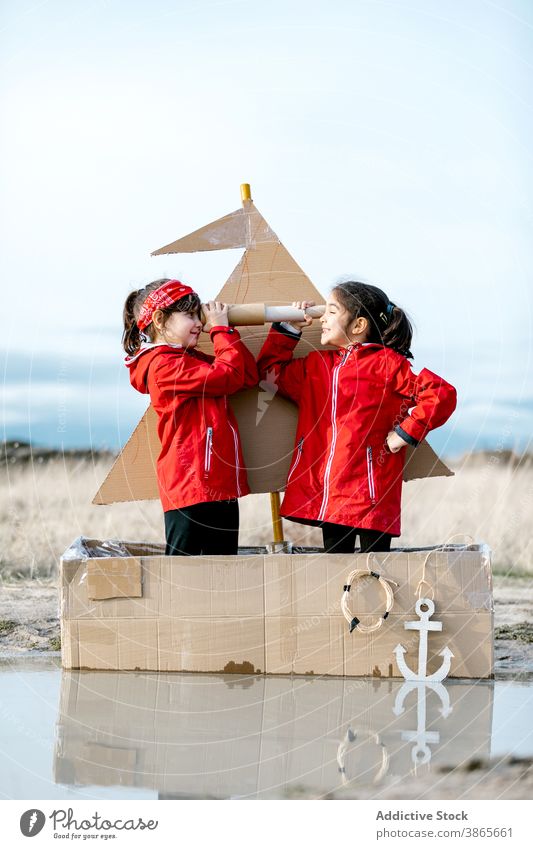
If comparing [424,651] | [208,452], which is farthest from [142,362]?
[424,651]

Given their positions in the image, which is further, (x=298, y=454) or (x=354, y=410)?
(x=298, y=454)

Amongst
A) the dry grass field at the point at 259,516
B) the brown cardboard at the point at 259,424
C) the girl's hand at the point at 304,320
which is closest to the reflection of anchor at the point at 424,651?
the brown cardboard at the point at 259,424

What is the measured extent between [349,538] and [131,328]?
1.11 m

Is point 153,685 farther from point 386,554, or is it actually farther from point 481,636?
point 481,636

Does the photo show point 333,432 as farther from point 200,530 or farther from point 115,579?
point 115,579

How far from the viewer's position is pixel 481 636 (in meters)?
3.32

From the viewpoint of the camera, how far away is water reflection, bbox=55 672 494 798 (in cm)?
241

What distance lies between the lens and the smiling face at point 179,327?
3.72 meters

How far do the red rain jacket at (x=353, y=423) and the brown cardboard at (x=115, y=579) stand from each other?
643 millimetres

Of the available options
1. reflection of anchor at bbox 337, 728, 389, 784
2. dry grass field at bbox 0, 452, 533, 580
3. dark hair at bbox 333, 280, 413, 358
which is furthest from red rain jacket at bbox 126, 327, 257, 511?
dry grass field at bbox 0, 452, 533, 580

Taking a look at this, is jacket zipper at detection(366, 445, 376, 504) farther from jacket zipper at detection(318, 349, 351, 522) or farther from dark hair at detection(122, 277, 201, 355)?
dark hair at detection(122, 277, 201, 355)

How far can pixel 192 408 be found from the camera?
367 centimetres

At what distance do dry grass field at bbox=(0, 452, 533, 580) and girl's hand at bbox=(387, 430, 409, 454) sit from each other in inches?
68.4
